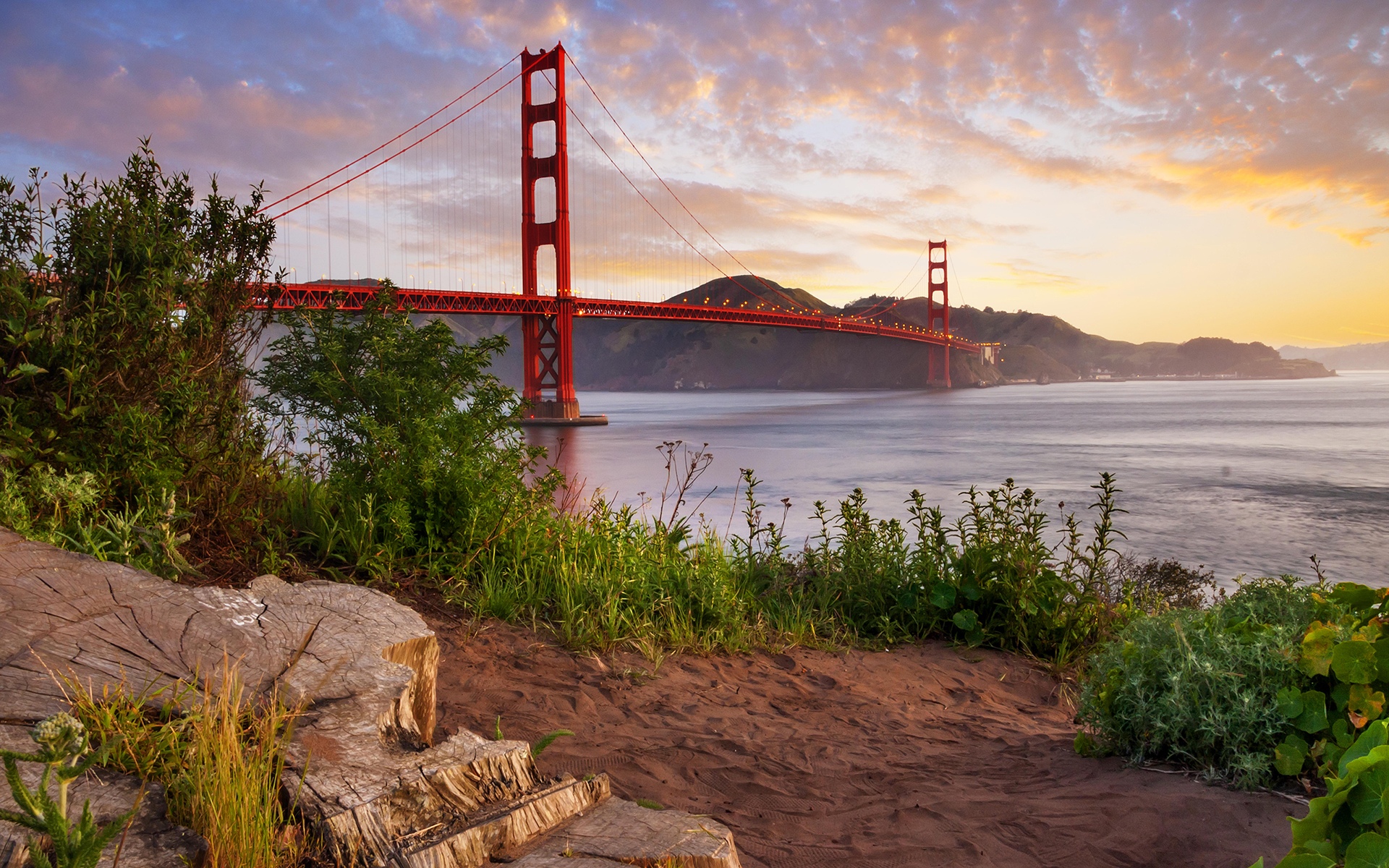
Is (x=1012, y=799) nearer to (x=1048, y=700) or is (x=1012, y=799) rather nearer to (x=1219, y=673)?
(x=1219, y=673)

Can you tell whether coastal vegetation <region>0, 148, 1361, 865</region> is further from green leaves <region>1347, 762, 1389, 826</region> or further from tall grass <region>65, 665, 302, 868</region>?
tall grass <region>65, 665, 302, 868</region>

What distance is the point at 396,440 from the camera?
3.95 m

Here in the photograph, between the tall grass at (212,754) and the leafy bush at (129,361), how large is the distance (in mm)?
1737

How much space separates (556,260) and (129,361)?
2632cm

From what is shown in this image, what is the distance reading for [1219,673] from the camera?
7.55 feet

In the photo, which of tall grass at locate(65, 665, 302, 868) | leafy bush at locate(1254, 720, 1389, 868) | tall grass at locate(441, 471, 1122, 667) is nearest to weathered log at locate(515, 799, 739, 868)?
tall grass at locate(65, 665, 302, 868)

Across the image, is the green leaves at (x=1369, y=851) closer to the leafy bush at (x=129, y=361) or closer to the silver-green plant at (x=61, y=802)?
the silver-green plant at (x=61, y=802)

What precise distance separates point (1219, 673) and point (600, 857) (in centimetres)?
188

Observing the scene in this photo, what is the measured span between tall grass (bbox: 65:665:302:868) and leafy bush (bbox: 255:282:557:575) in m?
2.01

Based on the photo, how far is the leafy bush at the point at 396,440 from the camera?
3891 millimetres

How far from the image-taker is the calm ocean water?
11.0 metres

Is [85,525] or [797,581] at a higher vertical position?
[85,525]

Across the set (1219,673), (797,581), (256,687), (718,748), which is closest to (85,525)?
(256,687)

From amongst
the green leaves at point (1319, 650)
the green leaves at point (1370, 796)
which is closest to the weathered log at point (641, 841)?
the green leaves at point (1370, 796)
